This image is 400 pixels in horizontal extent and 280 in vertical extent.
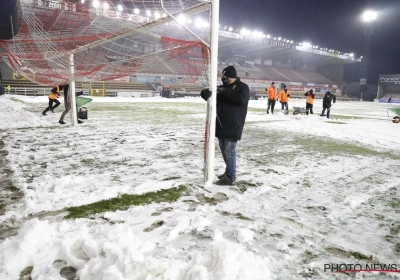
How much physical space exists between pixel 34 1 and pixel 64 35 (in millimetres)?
1303

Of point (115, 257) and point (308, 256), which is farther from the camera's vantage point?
point (308, 256)

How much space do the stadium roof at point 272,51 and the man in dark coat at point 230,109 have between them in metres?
36.3

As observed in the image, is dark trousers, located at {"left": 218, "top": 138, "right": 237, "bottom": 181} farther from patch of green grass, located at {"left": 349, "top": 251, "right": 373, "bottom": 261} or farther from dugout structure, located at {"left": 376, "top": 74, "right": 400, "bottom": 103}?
dugout structure, located at {"left": 376, "top": 74, "right": 400, "bottom": 103}

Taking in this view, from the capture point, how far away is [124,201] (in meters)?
2.93

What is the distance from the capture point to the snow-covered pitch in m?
1.85

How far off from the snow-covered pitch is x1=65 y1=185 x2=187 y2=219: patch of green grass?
7 cm

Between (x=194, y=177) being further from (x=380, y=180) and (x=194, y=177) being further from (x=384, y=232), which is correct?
(x=380, y=180)

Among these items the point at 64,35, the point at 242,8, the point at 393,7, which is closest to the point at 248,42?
the point at 242,8

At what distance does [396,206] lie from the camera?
302 centimetres

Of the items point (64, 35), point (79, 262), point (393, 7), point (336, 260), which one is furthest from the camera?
point (393, 7)

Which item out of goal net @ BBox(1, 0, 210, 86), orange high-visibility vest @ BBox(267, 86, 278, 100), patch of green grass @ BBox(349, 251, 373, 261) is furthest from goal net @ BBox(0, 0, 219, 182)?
orange high-visibility vest @ BBox(267, 86, 278, 100)

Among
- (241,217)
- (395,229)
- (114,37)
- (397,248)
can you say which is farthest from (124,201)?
(114,37)

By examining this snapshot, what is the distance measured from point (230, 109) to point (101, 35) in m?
4.80

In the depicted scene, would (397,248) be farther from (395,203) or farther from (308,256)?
(395,203)
